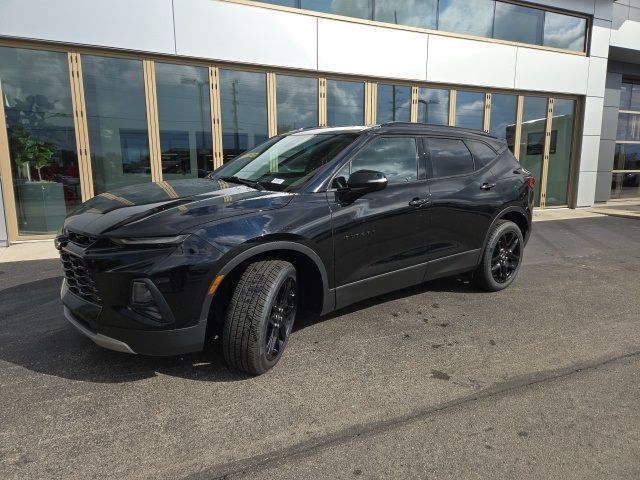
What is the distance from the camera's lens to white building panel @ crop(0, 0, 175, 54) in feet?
22.7

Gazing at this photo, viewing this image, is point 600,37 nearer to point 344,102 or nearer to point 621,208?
point 621,208

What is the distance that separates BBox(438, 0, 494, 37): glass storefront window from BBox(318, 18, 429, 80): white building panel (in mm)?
882

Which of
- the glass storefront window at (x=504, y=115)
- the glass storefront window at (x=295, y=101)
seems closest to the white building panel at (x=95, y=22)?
the glass storefront window at (x=295, y=101)

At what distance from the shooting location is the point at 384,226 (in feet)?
11.9

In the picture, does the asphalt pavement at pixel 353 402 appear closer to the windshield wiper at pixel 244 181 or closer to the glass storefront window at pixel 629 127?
the windshield wiper at pixel 244 181

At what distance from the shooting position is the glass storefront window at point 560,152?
1262cm

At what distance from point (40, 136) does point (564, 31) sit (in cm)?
1299

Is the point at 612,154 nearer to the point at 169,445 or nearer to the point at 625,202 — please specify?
the point at 625,202

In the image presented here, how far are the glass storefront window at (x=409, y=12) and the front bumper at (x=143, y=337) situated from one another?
9.02 metres

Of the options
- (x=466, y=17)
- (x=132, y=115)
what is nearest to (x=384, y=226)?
(x=132, y=115)

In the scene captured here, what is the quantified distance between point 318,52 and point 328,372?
764 centimetres

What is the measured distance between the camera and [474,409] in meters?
2.70

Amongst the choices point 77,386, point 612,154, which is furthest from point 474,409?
point 612,154

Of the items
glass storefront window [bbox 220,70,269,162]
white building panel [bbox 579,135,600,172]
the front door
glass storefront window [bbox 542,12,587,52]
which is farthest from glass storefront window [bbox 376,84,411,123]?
the front door
